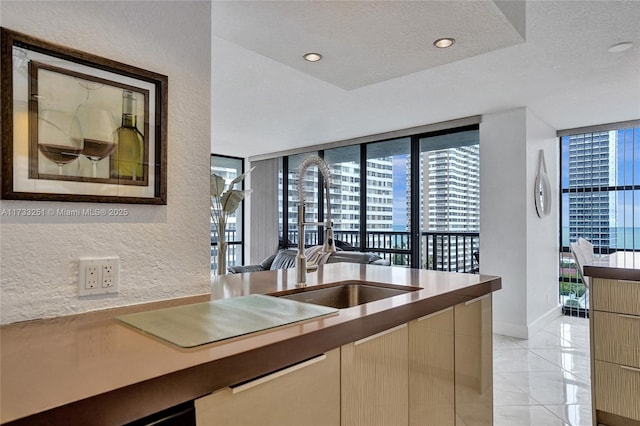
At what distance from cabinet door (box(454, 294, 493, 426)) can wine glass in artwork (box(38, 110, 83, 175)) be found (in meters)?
1.45

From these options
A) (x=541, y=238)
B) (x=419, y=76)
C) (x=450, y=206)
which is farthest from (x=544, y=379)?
(x=419, y=76)

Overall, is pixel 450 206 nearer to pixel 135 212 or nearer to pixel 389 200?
pixel 389 200

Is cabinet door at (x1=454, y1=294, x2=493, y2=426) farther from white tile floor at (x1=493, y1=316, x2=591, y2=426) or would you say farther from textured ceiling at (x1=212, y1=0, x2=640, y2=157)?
textured ceiling at (x1=212, y1=0, x2=640, y2=157)

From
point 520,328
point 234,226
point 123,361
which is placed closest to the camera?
point 123,361

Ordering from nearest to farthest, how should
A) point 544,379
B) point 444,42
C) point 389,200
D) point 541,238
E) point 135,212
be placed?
point 135,212
point 444,42
point 544,379
point 541,238
point 389,200

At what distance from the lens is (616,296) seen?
2.03m

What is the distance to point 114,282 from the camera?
1.22 meters

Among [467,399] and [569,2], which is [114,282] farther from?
[569,2]

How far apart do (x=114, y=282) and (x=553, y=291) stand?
4935 mm

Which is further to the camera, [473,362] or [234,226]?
[234,226]

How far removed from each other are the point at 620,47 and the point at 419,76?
1296 mm

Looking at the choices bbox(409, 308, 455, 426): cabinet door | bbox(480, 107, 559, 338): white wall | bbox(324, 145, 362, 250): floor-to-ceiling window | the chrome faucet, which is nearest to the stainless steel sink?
the chrome faucet

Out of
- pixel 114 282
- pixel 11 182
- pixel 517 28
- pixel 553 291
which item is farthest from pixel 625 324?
pixel 553 291

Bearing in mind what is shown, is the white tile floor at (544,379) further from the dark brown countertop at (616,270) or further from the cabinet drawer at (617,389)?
the dark brown countertop at (616,270)
